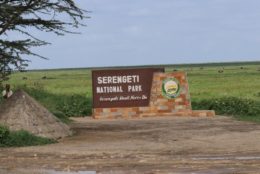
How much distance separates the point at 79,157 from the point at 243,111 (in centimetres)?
1650

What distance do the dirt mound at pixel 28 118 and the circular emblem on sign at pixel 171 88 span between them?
10437mm

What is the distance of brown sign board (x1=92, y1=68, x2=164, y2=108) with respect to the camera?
3017cm

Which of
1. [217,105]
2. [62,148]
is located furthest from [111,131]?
[217,105]

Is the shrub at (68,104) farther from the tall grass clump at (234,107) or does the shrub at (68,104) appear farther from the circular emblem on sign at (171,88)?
the tall grass clump at (234,107)

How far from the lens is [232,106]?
31219mm

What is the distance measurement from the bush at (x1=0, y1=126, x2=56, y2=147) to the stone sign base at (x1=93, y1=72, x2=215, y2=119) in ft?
35.7

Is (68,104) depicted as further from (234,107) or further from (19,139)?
(19,139)

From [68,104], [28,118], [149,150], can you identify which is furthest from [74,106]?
[149,150]

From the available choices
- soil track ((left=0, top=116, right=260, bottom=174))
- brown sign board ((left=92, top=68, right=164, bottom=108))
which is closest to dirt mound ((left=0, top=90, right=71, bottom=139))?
soil track ((left=0, top=116, right=260, bottom=174))

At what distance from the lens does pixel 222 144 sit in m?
17.7

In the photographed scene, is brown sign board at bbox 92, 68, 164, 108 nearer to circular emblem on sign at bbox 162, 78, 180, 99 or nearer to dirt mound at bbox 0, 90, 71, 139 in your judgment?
circular emblem on sign at bbox 162, 78, 180, 99

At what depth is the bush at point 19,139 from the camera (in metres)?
18.1

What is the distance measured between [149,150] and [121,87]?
1405cm

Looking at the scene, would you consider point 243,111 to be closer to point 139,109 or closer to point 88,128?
point 139,109
